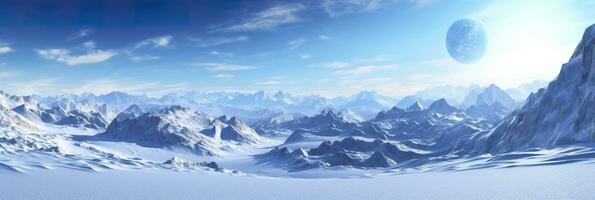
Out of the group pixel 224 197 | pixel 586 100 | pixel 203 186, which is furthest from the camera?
pixel 586 100

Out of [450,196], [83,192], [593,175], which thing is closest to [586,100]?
[593,175]

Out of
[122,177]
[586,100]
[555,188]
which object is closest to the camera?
[555,188]

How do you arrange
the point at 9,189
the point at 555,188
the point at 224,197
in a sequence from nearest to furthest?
the point at 555,188
the point at 9,189
the point at 224,197

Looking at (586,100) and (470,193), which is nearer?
(470,193)

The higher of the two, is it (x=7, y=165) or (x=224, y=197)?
(x=7, y=165)

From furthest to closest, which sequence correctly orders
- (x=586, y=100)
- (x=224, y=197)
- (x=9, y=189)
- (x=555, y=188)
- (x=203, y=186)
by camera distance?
(x=586, y=100), (x=203, y=186), (x=224, y=197), (x=9, y=189), (x=555, y=188)

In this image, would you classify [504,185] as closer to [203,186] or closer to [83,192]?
[203,186]

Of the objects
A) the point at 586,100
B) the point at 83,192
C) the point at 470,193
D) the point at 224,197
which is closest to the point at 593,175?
the point at 470,193

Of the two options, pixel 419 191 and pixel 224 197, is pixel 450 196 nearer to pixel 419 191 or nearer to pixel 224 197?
pixel 419 191

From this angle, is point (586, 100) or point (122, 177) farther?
point (586, 100)
